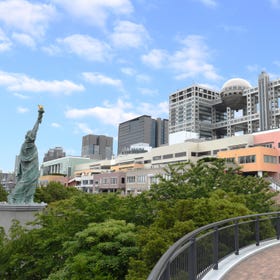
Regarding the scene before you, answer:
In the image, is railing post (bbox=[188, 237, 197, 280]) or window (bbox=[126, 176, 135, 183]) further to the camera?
window (bbox=[126, 176, 135, 183])

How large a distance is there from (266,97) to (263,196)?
105430 millimetres

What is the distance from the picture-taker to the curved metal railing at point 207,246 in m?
4.33

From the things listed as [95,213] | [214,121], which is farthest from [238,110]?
[95,213]

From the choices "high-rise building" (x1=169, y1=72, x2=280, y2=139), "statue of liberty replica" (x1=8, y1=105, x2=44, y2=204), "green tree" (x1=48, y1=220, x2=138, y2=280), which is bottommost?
"green tree" (x1=48, y1=220, x2=138, y2=280)

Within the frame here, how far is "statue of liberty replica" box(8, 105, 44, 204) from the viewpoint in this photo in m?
24.7

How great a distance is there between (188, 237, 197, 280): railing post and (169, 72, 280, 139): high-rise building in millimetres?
108599

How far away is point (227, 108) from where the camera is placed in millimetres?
138125

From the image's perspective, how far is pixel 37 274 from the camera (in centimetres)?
1550

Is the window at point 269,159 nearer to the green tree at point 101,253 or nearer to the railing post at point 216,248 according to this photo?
the green tree at point 101,253

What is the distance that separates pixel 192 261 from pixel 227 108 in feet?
453

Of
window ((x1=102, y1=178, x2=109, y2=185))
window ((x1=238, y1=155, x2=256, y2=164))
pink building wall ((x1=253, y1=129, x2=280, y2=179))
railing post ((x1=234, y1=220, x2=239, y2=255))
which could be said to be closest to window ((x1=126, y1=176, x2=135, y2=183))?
window ((x1=102, y1=178, x2=109, y2=185))

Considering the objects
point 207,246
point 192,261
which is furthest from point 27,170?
point 192,261

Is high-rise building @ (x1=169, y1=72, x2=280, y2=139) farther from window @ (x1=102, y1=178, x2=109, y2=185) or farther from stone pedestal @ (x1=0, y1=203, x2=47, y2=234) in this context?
stone pedestal @ (x1=0, y1=203, x2=47, y2=234)

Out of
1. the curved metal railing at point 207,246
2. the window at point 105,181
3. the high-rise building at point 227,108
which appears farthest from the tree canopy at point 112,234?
the high-rise building at point 227,108
